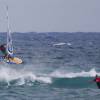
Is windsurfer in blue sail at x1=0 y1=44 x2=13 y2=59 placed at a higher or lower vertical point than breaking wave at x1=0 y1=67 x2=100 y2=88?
higher

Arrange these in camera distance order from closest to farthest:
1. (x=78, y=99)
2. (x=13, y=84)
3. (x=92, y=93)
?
1. (x=78, y=99)
2. (x=92, y=93)
3. (x=13, y=84)

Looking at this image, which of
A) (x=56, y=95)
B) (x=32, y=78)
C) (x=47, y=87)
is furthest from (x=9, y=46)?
(x=56, y=95)

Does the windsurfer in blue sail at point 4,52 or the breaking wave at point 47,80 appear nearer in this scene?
the breaking wave at point 47,80

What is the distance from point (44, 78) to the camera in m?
61.2

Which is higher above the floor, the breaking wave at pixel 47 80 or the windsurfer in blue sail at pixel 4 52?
the windsurfer in blue sail at pixel 4 52

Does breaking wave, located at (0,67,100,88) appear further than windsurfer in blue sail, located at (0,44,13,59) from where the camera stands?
No

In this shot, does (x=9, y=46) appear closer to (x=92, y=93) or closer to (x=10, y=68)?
(x=10, y=68)

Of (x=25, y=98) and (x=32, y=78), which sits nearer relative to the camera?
(x=25, y=98)

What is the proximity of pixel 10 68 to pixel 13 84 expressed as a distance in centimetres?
1584

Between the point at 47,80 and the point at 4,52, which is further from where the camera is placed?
the point at 4,52

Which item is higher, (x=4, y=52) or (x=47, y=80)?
(x=4, y=52)

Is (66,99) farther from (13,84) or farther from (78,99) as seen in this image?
(13,84)

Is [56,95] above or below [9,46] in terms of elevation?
below

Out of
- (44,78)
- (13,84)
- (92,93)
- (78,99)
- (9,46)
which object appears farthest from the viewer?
(9,46)
